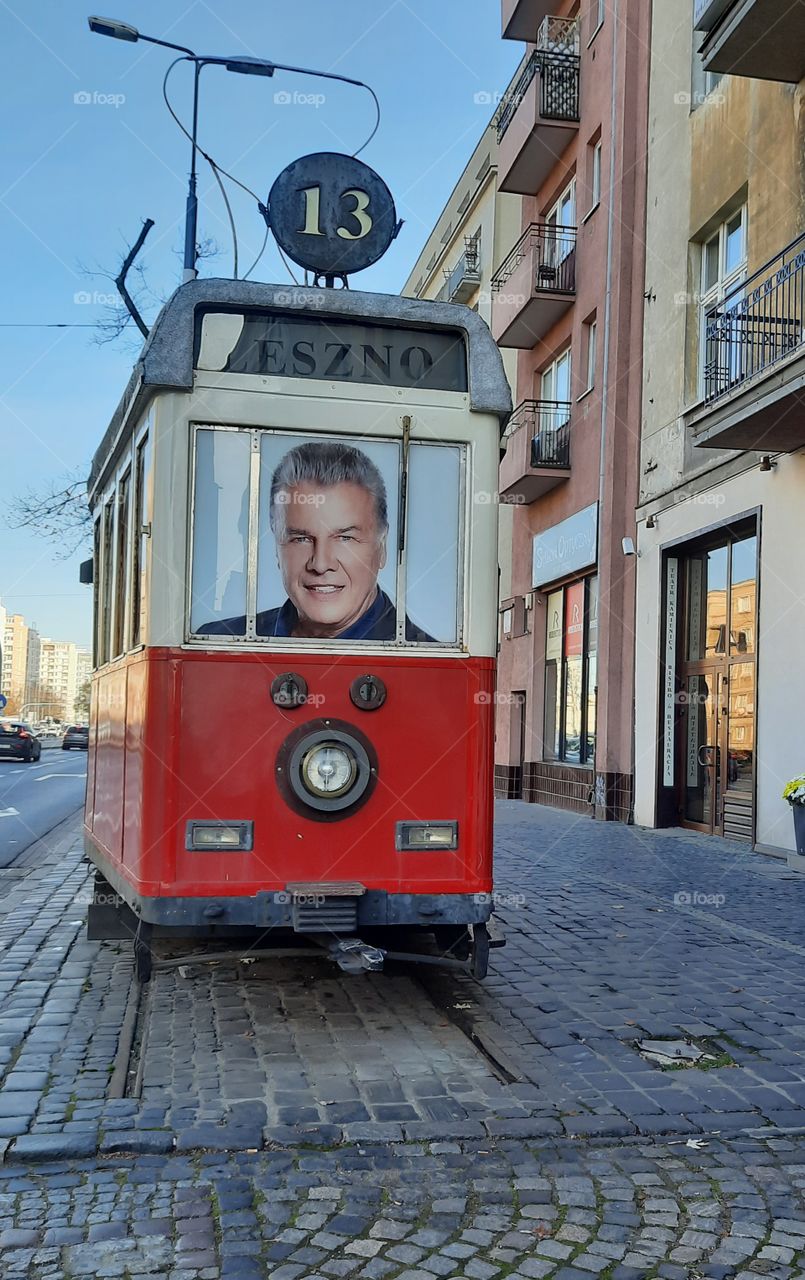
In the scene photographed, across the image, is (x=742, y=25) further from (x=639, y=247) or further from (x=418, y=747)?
(x=418, y=747)

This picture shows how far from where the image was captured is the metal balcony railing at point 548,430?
65.1 feet

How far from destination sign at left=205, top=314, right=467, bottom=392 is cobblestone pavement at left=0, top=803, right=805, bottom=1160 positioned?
3144 mm

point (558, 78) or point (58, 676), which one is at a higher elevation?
point (558, 78)

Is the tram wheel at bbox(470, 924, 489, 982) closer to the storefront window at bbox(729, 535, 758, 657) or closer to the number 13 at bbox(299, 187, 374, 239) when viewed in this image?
the number 13 at bbox(299, 187, 374, 239)

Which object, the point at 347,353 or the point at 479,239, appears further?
the point at 479,239

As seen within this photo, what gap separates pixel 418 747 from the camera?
5.54 m

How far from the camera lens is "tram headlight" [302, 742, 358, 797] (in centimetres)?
534

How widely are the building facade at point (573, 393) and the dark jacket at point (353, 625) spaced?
1178 centimetres

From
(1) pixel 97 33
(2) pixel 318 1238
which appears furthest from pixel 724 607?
(2) pixel 318 1238

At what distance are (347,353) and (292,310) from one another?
1.09 feet

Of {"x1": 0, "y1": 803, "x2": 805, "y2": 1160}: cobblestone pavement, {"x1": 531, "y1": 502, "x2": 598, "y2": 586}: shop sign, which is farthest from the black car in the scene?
{"x1": 0, "y1": 803, "x2": 805, "y2": 1160}: cobblestone pavement

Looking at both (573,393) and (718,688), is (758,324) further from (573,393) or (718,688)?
(573,393)

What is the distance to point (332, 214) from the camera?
650 centimetres

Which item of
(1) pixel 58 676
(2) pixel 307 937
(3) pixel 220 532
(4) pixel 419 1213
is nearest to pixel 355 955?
(2) pixel 307 937
